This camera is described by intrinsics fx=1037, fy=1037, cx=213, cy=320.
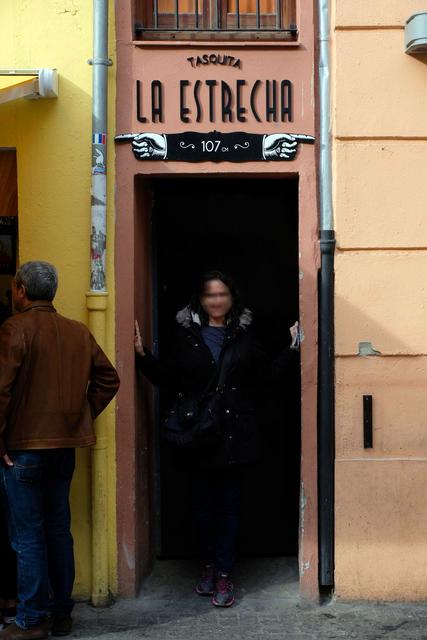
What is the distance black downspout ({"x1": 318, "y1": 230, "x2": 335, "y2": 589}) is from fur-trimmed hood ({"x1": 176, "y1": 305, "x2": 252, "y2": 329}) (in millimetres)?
425

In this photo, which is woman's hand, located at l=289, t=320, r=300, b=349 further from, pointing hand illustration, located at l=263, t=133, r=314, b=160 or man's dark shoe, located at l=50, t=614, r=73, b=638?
man's dark shoe, located at l=50, t=614, r=73, b=638

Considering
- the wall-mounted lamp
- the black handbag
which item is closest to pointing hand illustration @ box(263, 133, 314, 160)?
the wall-mounted lamp

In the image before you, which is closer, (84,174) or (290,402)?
(84,174)

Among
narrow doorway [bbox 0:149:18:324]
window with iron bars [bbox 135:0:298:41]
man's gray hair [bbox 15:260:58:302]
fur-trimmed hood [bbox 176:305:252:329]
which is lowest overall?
fur-trimmed hood [bbox 176:305:252:329]

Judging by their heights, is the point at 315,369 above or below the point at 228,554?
above

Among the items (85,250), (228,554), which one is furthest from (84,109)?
(228,554)

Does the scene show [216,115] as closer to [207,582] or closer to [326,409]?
[326,409]

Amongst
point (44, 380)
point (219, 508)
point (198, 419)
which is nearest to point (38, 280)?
point (44, 380)

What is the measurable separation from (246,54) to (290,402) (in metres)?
2.13

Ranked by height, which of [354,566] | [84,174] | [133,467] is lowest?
[354,566]

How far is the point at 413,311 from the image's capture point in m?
5.88

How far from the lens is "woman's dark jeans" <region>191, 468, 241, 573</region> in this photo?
5914 mm

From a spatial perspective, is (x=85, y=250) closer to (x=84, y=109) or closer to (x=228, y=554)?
(x=84, y=109)

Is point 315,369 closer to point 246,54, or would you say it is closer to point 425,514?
point 425,514
